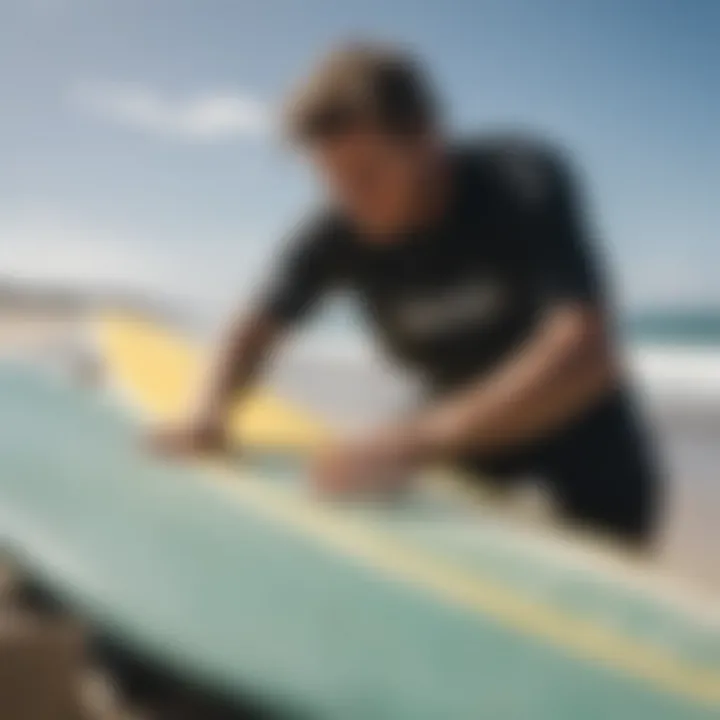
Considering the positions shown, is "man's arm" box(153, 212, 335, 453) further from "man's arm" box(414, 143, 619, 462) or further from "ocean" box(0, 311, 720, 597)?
"man's arm" box(414, 143, 619, 462)

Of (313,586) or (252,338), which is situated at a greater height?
(252,338)

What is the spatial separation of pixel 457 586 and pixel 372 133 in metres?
0.37

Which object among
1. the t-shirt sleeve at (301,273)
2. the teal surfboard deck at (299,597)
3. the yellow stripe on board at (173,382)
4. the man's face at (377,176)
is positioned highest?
the man's face at (377,176)

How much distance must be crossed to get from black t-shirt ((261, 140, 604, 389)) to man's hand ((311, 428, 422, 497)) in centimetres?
7

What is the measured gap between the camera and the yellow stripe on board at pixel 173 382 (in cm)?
112

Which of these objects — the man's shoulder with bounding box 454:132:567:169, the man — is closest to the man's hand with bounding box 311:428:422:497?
the man

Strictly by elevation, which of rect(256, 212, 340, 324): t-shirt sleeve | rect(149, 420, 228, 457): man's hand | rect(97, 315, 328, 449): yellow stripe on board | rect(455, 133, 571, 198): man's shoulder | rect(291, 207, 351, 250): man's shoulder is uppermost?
rect(455, 133, 571, 198): man's shoulder

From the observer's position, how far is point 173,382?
3.93 ft

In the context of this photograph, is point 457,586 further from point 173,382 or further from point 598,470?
point 173,382

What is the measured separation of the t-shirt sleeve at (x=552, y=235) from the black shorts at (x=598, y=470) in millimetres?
101

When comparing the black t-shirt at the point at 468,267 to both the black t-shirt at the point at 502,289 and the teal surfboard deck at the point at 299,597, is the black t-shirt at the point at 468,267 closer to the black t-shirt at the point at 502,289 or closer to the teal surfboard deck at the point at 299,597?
the black t-shirt at the point at 502,289

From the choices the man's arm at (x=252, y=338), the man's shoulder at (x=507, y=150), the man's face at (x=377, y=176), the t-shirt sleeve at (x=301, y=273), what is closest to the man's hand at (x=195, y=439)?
the man's arm at (x=252, y=338)

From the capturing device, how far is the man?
1.03 metres

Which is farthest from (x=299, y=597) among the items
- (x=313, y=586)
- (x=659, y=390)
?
(x=659, y=390)
